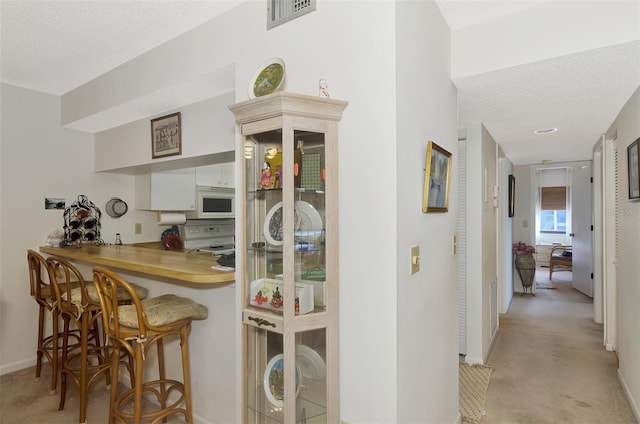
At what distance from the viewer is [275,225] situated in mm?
1618

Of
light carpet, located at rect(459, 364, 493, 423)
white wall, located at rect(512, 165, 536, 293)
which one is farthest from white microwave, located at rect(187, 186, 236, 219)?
white wall, located at rect(512, 165, 536, 293)

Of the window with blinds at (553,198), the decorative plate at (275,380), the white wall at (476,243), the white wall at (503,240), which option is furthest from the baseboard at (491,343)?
the window with blinds at (553,198)

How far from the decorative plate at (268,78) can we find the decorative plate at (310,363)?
3.89 ft

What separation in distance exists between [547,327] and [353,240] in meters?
4.00

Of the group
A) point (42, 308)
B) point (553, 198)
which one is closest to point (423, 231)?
point (42, 308)

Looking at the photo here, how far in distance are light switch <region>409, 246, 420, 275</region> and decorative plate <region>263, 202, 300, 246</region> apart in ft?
1.71

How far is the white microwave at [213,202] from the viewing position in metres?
3.74

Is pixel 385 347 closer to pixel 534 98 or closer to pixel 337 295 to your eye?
pixel 337 295

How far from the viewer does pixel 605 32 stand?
1.70 metres

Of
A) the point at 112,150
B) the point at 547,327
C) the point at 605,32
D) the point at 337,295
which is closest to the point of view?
the point at 337,295

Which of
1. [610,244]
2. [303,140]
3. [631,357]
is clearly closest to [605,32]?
[303,140]

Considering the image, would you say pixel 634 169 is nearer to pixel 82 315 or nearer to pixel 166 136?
pixel 166 136

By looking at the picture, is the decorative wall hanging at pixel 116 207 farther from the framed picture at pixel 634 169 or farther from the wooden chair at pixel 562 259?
the wooden chair at pixel 562 259

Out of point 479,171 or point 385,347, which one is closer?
point 385,347
